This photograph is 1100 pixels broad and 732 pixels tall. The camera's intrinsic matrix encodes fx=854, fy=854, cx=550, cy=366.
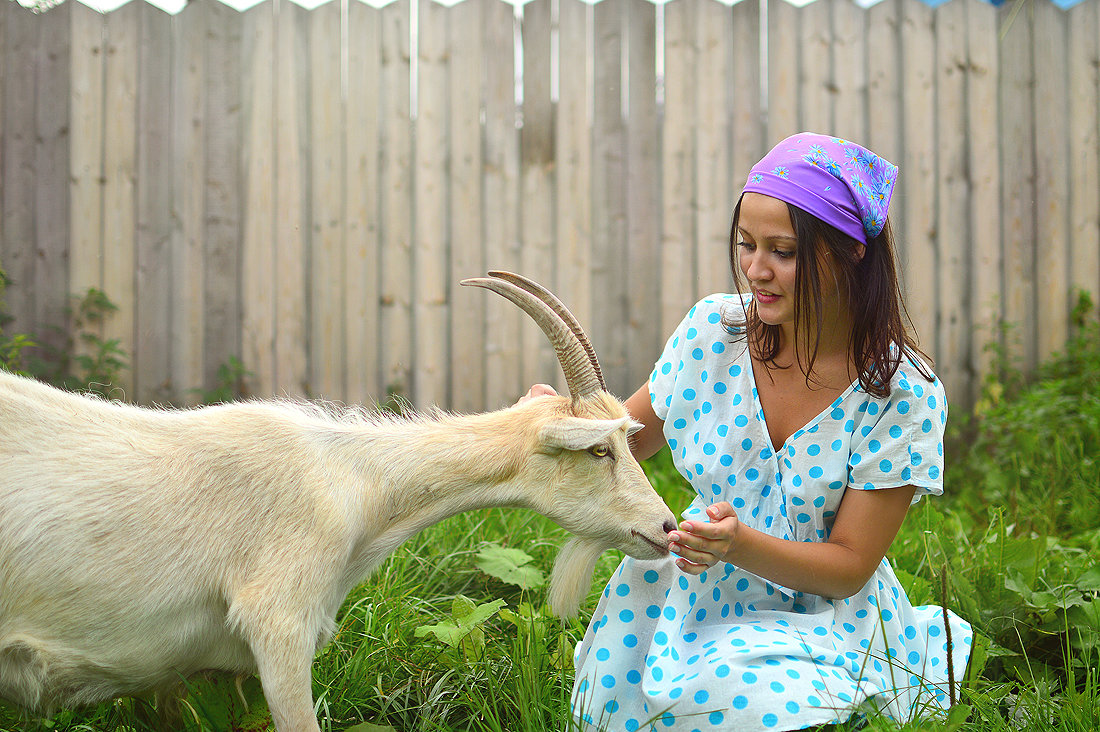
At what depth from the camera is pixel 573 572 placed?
2195 millimetres

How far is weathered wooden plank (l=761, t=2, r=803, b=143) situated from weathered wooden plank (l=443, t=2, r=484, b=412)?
1.52m

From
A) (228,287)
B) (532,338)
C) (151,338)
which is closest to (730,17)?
(532,338)

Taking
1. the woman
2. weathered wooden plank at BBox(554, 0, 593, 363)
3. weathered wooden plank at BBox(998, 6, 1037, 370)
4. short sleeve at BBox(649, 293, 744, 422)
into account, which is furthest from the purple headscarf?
weathered wooden plank at BBox(998, 6, 1037, 370)

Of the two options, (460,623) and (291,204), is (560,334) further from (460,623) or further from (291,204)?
(291,204)

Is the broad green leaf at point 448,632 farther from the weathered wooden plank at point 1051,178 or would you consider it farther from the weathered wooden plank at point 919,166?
the weathered wooden plank at point 1051,178

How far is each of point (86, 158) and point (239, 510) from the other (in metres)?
3.72

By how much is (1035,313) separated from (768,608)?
393 cm

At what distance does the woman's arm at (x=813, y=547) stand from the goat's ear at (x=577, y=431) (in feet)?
0.89

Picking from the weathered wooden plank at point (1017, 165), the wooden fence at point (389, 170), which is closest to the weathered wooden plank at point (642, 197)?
the wooden fence at point (389, 170)

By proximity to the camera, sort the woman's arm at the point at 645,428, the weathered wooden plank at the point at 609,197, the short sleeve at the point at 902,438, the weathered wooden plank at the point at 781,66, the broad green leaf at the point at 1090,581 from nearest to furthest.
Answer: the short sleeve at the point at 902,438 → the woman's arm at the point at 645,428 → the broad green leaf at the point at 1090,581 → the weathered wooden plank at the point at 609,197 → the weathered wooden plank at the point at 781,66

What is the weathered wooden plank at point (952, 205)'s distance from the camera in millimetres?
5090

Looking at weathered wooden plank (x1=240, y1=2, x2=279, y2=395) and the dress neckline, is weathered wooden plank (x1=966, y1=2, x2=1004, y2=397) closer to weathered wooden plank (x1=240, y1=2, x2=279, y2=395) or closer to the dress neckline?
the dress neckline

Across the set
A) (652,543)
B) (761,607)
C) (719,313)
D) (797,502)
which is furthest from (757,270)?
(761,607)

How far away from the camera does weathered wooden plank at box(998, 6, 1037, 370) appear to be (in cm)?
516
